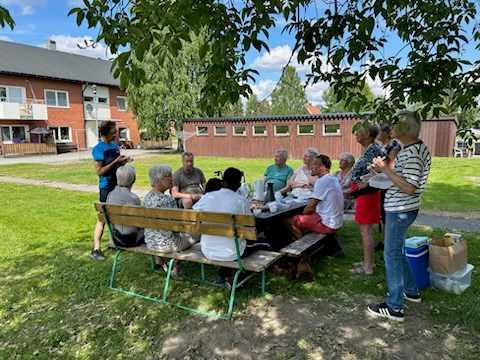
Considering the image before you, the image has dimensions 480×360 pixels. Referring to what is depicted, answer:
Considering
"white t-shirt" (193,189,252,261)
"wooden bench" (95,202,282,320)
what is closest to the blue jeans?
"wooden bench" (95,202,282,320)

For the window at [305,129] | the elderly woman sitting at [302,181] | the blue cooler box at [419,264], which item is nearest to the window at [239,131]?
the window at [305,129]

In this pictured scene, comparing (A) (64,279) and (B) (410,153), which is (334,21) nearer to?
(B) (410,153)

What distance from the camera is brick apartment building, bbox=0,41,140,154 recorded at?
2852 cm

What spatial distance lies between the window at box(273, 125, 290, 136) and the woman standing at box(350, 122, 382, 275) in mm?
18520

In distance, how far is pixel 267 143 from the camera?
23203 millimetres

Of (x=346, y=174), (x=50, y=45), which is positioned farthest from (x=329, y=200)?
(x=50, y=45)

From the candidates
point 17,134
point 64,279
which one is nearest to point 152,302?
point 64,279

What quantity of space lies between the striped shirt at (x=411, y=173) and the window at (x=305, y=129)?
1917 cm

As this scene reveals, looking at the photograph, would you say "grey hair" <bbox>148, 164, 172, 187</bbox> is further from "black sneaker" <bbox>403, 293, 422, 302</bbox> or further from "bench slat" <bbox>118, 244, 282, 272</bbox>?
"black sneaker" <bbox>403, 293, 422, 302</bbox>

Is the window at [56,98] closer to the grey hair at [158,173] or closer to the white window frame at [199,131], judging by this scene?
the white window frame at [199,131]

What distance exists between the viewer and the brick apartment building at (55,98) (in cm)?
2852

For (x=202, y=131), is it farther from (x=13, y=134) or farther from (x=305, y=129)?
(x=13, y=134)

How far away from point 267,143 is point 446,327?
20.4 m

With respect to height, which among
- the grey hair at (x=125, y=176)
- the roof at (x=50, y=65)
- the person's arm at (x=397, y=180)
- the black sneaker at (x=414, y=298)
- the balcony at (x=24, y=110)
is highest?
the roof at (x=50, y=65)
